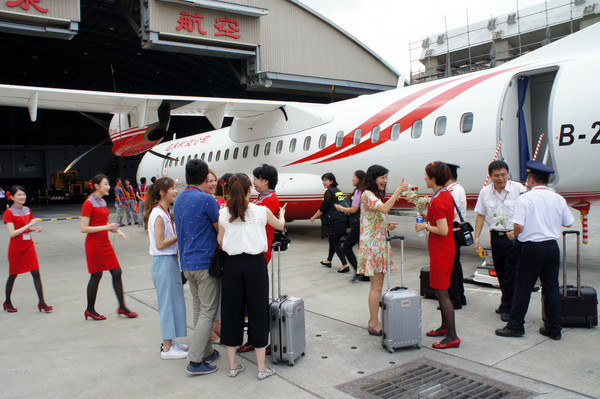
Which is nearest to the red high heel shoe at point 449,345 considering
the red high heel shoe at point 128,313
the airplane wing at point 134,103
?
the red high heel shoe at point 128,313

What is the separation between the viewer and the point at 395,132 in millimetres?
9406

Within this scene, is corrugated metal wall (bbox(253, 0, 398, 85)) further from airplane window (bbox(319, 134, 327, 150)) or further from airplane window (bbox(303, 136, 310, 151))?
airplane window (bbox(319, 134, 327, 150))

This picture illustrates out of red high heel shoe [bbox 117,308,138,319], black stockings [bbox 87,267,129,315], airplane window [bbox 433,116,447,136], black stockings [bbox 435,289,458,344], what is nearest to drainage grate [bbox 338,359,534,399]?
black stockings [bbox 435,289,458,344]

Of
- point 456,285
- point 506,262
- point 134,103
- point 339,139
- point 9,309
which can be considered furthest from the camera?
point 134,103

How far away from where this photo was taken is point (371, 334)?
487 centimetres

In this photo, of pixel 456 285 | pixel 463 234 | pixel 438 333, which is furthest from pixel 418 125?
pixel 438 333

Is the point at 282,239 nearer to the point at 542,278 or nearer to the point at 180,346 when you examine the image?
the point at 180,346

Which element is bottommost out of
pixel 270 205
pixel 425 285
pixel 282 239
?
pixel 425 285

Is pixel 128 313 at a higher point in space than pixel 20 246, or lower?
lower

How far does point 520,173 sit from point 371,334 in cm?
496

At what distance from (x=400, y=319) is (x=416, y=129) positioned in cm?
548

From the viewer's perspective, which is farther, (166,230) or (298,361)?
(166,230)

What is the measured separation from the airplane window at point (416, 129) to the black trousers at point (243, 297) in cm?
593

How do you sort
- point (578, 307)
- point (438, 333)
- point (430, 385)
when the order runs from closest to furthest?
point (430, 385), point (438, 333), point (578, 307)
